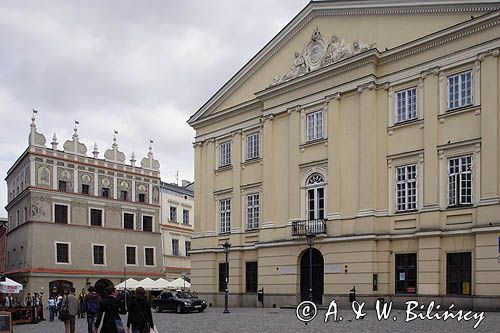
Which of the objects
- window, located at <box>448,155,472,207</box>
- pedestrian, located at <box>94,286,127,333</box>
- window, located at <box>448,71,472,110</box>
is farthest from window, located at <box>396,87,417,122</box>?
pedestrian, located at <box>94,286,127,333</box>

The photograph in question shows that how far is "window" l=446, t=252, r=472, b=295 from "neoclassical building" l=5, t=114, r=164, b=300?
2794cm

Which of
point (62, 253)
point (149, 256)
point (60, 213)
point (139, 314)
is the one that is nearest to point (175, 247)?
point (149, 256)

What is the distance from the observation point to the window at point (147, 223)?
196ft

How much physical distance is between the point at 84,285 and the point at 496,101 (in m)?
37.5

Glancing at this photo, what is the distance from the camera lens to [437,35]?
30.2 m

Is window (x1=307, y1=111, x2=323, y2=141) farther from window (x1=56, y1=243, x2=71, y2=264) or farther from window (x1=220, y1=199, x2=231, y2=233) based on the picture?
window (x1=56, y1=243, x2=71, y2=264)

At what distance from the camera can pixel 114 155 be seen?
58781 millimetres

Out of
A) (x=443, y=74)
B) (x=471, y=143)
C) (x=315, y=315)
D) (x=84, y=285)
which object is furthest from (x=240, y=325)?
(x=84, y=285)

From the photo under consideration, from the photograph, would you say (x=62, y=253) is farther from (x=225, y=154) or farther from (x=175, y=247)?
(x=225, y=154)

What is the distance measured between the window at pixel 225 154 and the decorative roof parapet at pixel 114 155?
18531 mm

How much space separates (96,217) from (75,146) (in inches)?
246

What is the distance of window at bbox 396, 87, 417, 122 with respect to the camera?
103 feet

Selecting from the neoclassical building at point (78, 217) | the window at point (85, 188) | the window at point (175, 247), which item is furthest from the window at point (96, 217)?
the window at point (175, 247)

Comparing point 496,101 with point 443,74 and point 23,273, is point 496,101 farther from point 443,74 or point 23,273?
point 23,273
